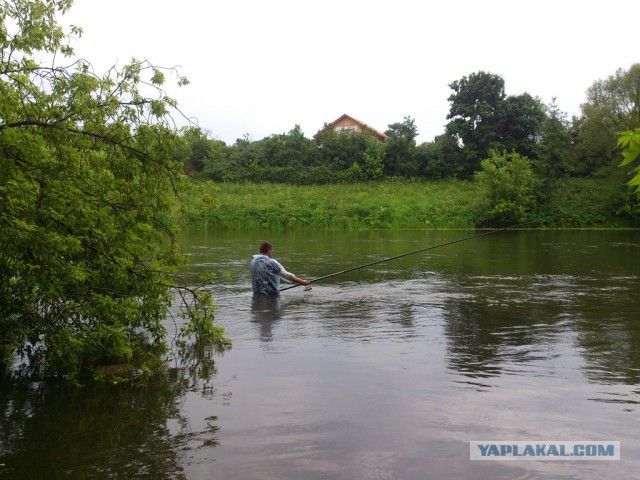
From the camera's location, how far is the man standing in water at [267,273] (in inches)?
557

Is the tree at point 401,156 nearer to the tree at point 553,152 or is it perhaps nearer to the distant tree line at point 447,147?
the distant tree line at point 447,147

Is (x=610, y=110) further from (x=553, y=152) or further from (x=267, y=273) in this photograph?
(x=267, y=273)

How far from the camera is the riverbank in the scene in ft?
158

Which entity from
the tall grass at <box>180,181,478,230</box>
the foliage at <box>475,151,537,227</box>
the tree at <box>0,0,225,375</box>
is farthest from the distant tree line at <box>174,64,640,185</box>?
the tree at <box>0,0,225,375</box>

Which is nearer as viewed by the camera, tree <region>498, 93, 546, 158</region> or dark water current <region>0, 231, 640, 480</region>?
dark water current <region>0, 231, 640, 480</region>

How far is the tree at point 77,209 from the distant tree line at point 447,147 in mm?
52447

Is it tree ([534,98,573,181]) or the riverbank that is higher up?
tree ([534,98,573,181])

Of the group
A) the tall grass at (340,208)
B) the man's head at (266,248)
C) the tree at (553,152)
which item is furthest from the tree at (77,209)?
the tree at (553,152)

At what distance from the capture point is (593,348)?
377 inches

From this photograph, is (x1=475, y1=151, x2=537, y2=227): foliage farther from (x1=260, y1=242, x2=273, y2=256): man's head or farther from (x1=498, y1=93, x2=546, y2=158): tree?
(x1=260, y1=242, x2=273, y2=256): man's head

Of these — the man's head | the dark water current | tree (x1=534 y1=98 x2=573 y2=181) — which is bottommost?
the dark water current

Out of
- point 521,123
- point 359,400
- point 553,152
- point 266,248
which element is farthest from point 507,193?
point 359,400

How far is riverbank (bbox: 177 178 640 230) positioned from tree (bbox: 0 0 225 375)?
122 feet

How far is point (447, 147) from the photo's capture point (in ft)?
213
